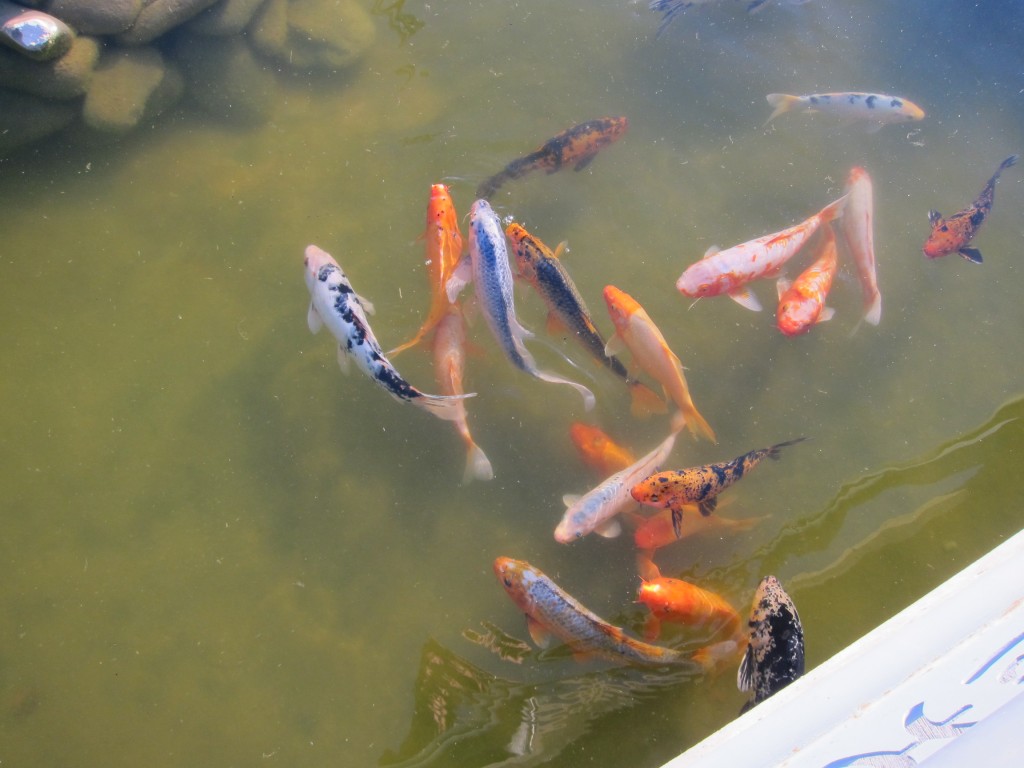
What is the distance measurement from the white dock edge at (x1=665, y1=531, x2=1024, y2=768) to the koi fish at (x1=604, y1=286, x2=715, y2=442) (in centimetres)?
161

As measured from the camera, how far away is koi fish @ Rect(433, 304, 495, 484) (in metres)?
3.71

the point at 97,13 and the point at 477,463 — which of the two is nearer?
the point at 477,463

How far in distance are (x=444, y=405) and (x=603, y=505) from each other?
3.25ft

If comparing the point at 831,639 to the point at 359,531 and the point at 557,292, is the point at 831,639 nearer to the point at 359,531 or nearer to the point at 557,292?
the point at 557,292

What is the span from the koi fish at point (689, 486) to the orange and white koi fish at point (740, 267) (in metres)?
1.03

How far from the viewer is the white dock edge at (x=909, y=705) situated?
2.17 m

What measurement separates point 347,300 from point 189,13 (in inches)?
112

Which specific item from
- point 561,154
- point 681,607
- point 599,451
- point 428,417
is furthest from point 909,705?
point 561,154

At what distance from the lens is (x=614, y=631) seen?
3.13m

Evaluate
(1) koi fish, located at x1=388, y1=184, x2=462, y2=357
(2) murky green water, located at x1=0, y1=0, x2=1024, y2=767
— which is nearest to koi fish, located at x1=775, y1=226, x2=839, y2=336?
(2) murky green water, located at x1=0, y1=0, x2=1024, y2=767

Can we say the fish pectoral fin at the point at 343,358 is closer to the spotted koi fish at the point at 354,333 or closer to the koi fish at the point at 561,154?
the spotted koi fish at the point at 354,333

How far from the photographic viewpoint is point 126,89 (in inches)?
182

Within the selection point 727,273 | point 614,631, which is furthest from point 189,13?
point 614,631

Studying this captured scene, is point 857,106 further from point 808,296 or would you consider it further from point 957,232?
point 808,296
